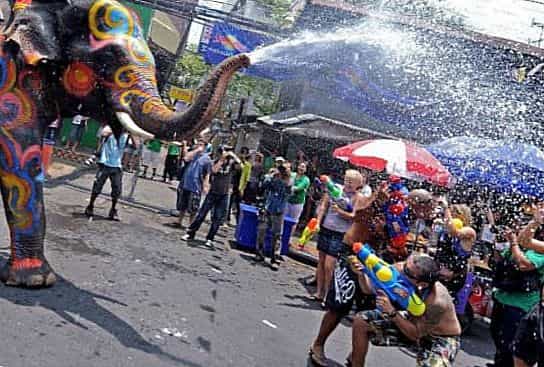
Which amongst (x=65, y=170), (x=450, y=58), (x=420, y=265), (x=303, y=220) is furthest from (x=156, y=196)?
(x=420, y=265)

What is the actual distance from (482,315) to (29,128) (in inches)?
234

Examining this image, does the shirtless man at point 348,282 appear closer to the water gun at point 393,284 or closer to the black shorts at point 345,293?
the black shorts at point 345,293

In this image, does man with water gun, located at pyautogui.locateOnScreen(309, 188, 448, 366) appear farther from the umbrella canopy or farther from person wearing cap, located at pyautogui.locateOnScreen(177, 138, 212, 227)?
person wearing cap, located at pyautogui.locateOnScreen(177, 138, 212, 227)

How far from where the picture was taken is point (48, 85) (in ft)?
17.4

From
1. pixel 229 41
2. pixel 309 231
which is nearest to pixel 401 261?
pixel 309 231

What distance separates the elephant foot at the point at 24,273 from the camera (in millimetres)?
5242

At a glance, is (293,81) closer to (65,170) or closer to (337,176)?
(337,176)

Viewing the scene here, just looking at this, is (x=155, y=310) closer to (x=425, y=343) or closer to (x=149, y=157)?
(x=425, y=343)

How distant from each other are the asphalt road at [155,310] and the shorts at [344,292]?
0.54 m

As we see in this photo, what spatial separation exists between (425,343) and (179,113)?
237cm

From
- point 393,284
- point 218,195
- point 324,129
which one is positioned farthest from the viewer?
point 324,129

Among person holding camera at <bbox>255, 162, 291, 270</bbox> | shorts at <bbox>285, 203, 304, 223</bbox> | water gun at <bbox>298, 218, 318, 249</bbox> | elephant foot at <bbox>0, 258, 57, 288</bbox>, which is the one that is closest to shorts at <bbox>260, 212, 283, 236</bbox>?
person holding camera at <bbox>255, 162, 291, 270</bbox>

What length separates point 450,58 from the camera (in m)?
15.6

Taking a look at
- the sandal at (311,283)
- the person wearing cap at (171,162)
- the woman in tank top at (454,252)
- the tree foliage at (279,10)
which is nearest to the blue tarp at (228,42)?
the person wearing cap at (171,162)
